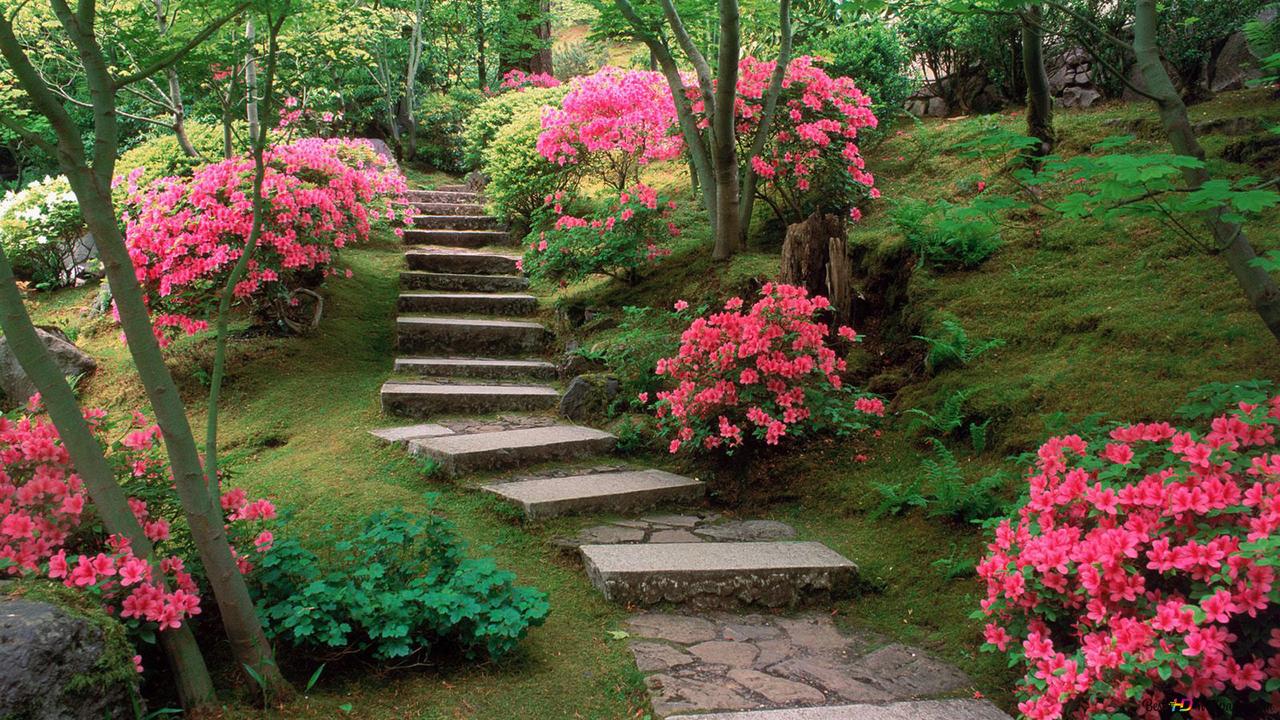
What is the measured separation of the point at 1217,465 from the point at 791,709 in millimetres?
1465

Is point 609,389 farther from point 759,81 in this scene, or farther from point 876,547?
point 759,81

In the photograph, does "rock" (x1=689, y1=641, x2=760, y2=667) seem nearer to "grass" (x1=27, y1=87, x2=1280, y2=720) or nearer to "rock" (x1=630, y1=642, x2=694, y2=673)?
"rock" (x1=630, y1=642, x2=694, y2=673)

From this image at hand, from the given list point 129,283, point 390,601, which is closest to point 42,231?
point 129,283

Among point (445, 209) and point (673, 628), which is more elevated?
point (445, 209)

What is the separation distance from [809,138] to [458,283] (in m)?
3.88

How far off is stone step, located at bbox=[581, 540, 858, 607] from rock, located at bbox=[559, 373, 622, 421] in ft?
7.31

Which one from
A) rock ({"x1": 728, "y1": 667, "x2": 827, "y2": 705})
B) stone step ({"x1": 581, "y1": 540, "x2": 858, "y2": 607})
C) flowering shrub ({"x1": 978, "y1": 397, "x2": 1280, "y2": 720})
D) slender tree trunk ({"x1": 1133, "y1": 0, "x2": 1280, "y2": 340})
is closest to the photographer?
flowering shrub ({"x1": 978, "y1": 397, "x2": 1280, "y2": 720})

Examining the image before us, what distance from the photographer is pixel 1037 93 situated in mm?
6238

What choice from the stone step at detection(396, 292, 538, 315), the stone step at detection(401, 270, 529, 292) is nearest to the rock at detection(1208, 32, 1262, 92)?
the stone step at detection(396, 292, 538, 315)

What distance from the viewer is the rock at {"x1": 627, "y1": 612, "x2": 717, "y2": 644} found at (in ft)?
10.4

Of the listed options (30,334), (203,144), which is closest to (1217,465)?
(30,334)

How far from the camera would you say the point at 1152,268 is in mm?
4789

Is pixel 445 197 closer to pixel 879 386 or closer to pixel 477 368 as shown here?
pixel 477 368

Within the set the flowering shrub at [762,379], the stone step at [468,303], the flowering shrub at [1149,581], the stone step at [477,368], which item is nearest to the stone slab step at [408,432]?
the stone step at [477,368]
